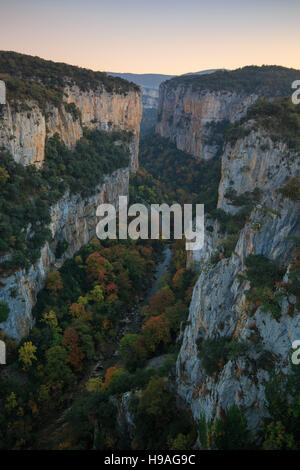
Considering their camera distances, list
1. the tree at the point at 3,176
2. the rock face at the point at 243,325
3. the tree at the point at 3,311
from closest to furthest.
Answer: the rock face at the point at 243,325, the tree at the point at 3,311, the tree at the point at 3,176

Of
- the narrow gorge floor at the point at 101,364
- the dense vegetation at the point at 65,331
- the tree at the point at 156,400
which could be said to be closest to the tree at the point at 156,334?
the narrow gorge floor at the point at 101,364

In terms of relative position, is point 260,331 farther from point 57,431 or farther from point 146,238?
point 146,238

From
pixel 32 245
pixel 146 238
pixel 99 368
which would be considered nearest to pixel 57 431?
pixel 99 368

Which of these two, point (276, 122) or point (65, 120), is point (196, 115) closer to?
point (65, 120)

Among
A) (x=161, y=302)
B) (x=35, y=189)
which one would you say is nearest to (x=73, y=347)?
(x=161, y=302)

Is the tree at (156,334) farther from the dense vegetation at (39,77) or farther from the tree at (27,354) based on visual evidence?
the dense vegetation at (39,77)

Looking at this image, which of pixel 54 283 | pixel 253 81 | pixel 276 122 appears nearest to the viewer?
pixel 54 283
